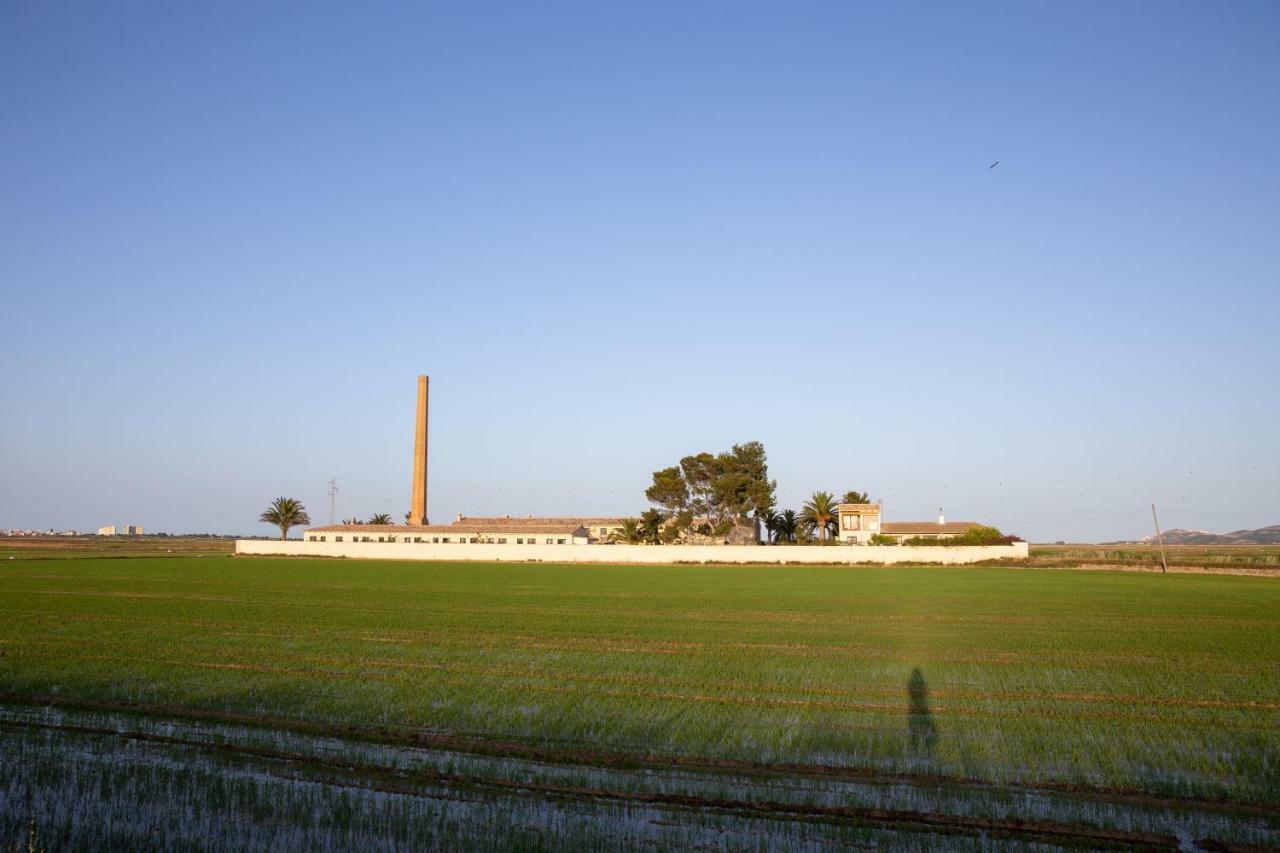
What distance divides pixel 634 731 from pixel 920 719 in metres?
4.48

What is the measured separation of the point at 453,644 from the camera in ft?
76.0

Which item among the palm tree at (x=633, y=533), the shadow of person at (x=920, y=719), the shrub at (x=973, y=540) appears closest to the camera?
the shadow of person at (x=920, y=719)

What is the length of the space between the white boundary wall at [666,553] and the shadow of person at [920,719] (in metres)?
63.3

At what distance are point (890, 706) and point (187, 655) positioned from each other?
14724 mm

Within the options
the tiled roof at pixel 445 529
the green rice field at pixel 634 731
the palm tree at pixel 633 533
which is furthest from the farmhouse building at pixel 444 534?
the green rice field at pixel 634 731

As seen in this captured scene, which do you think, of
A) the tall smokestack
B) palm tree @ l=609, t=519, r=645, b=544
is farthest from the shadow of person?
the tall smokestack

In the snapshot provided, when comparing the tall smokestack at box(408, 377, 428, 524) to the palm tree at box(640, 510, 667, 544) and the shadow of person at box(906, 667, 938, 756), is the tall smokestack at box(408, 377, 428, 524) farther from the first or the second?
the shadow of person at box(906, 667, 938, 756)

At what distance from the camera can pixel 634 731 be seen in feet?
43.5

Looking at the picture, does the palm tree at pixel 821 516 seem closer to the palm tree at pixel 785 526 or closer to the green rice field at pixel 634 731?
the palm tree at pixel 785 526

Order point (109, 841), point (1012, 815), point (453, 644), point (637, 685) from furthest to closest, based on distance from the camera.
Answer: point (453, 644) → point (637, 685) → point (1012, 815) → point (109, 841)

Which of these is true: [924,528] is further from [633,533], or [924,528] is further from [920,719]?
[920,719]

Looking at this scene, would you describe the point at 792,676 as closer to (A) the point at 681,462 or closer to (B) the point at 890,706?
(B) the point at 890,706

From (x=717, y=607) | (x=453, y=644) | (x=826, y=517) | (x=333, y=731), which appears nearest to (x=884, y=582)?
(x=717, y=607)

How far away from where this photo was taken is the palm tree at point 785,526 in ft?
377
